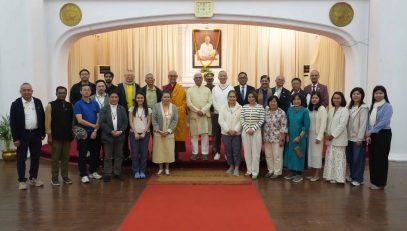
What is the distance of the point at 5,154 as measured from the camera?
734cm

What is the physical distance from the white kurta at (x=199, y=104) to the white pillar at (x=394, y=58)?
10.7ft

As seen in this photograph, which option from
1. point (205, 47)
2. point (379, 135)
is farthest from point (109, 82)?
point (205, 47)

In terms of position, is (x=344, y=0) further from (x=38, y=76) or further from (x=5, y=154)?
(x=5, y=154)

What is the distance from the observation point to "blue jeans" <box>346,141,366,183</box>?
550 centimetres

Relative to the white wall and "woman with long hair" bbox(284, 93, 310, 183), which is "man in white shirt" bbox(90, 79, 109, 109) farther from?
"woman with long hair" bbox(284, 93, 310, 183)

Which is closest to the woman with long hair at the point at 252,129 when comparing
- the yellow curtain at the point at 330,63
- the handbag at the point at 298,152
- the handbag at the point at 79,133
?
the handbag at the point at 298,152

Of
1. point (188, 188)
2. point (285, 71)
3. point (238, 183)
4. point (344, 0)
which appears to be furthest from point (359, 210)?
point (285, 71)

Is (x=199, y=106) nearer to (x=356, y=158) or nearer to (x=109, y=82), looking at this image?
(x=109, y=82)

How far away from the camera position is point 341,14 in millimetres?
7559

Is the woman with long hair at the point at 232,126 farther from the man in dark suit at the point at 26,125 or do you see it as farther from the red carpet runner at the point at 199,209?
the man in dark suit at the point at 26,125

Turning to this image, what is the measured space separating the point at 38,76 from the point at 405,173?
271 inches

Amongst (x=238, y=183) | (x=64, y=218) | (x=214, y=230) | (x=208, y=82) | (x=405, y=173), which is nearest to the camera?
(x=214, y=230)

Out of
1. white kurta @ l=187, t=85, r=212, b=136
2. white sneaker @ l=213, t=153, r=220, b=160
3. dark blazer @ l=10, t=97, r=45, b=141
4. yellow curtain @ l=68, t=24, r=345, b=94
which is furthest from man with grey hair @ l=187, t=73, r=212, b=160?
yellow curtain @ l=68, t=24, r=345, b=94

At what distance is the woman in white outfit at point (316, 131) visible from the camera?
566 cm
